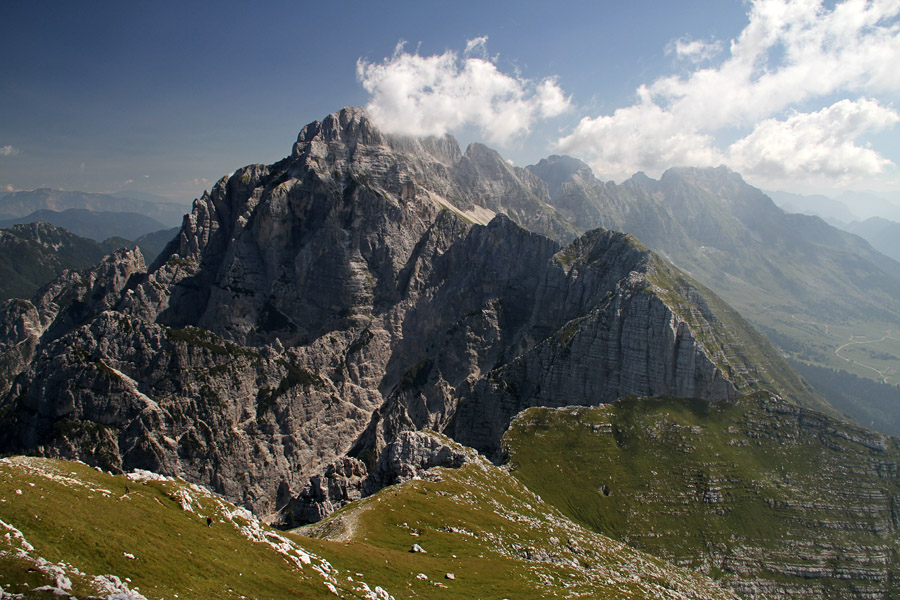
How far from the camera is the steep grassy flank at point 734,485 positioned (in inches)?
3531

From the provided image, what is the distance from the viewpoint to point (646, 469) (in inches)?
4193

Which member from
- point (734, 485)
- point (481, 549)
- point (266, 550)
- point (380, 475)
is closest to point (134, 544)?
point (266, 550)

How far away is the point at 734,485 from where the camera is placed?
333ft

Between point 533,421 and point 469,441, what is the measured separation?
33.1 meters

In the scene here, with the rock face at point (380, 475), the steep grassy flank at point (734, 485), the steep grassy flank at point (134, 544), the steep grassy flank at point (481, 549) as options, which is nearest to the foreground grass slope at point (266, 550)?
the steep grassy flank at point (134, 544)

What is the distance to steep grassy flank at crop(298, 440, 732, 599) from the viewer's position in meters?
43.3

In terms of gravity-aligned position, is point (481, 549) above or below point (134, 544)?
below

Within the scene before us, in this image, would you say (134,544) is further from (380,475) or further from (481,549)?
(380,475)

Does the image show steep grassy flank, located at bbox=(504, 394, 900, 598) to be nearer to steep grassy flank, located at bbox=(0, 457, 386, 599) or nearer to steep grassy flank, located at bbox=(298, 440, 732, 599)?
steep grassy flank, located at bbox=(298, 440, 732, 599)

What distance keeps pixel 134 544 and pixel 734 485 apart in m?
109

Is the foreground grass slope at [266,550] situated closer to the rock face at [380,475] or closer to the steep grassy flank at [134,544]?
the steep grassy flank at [134,544]

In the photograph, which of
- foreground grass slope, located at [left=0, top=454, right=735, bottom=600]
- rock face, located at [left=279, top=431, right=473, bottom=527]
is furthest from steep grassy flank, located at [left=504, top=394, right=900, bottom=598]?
foreground grass slope, located at [left=0, top=454, right=735, bottom=600]

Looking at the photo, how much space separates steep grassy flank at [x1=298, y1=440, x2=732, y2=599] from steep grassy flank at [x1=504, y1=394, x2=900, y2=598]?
42.4ft

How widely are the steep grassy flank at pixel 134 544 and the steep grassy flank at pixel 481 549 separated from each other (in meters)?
7.68
